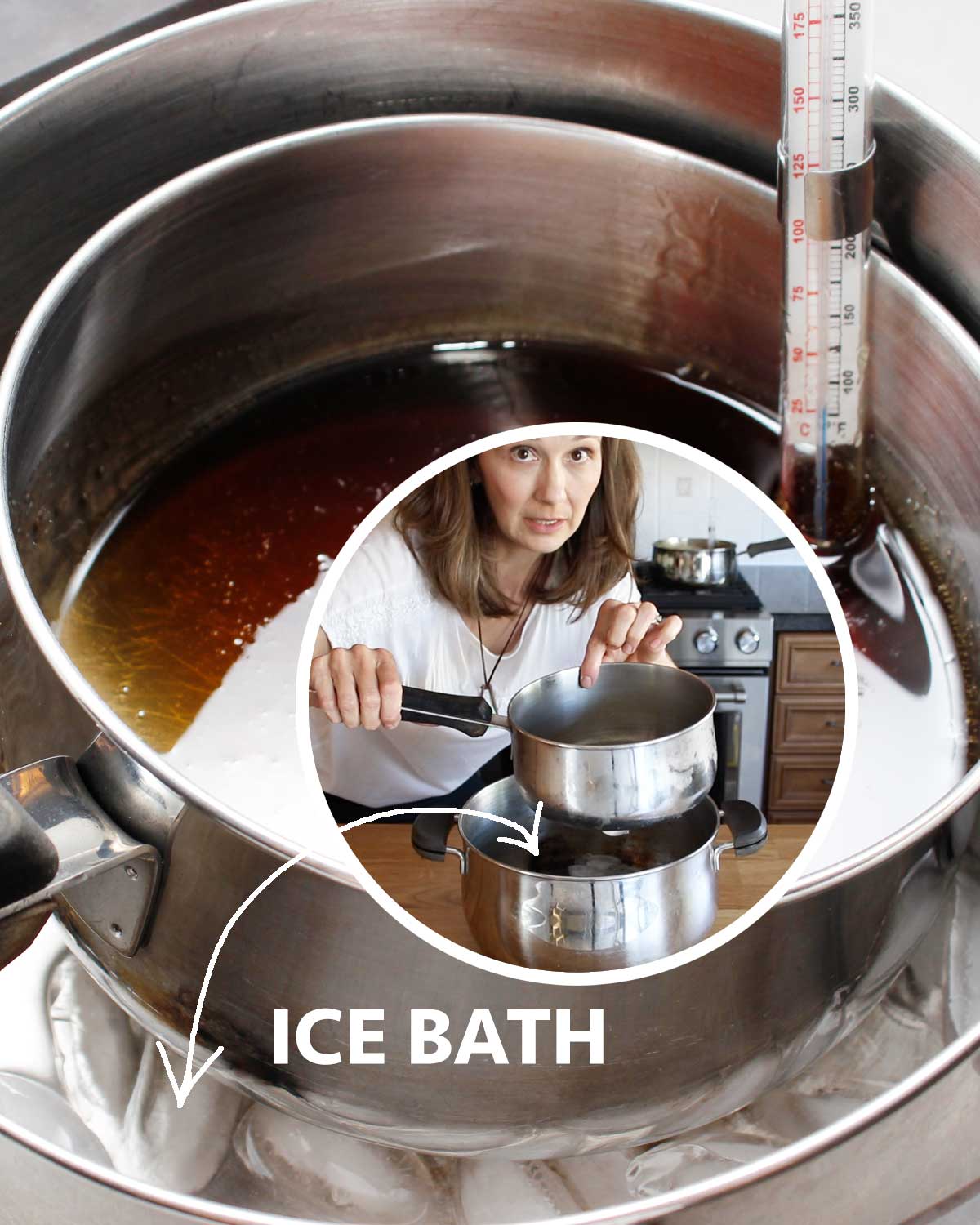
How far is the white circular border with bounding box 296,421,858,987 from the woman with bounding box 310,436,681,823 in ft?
0.03

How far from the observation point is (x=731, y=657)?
Result: 1.43 ft

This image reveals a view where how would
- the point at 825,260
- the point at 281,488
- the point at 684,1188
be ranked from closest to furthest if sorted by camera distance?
the point at 684,1188 < the point at 825,260 < the point at 281,488

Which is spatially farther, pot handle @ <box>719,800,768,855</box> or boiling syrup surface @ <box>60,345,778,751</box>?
boiling syrup surface @ <box>60,345,778,751</box>

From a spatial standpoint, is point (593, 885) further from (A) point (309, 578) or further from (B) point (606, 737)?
(A) point (309, 578)

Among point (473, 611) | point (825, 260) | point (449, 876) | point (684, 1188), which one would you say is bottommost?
point (684, 1188)

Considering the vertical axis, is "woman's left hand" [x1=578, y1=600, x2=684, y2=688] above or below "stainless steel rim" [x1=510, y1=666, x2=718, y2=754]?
above

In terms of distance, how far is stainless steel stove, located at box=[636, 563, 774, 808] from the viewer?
43cm

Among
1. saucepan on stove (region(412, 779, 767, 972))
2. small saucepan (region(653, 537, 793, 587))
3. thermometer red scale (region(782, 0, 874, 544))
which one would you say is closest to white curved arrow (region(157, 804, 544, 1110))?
saucepan on stove (region(412, 779, 767, 972))

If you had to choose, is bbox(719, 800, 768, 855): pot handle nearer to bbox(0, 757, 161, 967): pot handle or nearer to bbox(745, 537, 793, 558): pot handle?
bbox(745, 537, 793, 558): pot handle

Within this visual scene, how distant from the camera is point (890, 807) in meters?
0.49

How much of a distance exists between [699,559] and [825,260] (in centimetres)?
17

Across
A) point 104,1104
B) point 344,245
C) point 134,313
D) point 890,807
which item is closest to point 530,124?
point 344,245

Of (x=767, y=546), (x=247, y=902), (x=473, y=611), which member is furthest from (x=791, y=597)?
(x=247, y=902)

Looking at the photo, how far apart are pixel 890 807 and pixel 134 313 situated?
1.46ft
